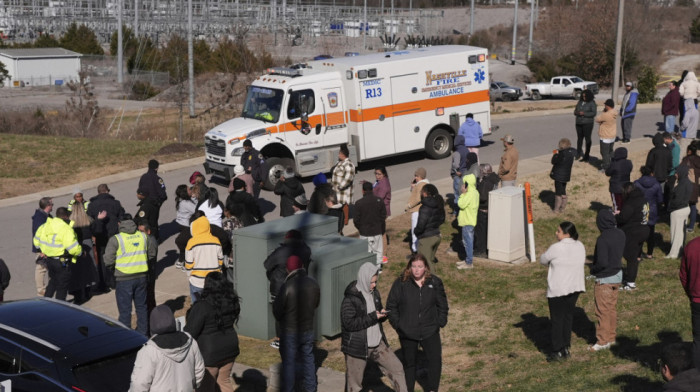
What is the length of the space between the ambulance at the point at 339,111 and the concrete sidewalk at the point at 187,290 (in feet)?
6.57

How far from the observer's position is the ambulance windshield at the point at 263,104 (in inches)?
811

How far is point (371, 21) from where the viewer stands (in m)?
105

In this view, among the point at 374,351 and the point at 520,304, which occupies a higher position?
the point at 374,351

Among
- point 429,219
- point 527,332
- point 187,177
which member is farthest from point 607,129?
point 187,177

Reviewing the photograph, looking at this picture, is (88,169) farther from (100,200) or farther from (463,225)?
(463,225)

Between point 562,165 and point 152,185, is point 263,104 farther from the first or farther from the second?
point 562,165

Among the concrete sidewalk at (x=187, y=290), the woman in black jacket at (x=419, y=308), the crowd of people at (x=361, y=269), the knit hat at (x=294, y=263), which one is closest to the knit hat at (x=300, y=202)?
the crowd of people at (x=361, y=269)

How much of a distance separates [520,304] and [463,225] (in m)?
2.21

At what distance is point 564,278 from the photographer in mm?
9883

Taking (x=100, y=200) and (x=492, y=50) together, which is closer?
(x=100, y=200)

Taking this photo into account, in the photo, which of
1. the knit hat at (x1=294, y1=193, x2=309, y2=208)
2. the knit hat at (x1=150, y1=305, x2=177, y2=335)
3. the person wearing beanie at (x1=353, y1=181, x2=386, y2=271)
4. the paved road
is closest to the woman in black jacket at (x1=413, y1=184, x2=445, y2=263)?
the person wearing beanie at (x1=353, y1=181, x2=386, y2=271)

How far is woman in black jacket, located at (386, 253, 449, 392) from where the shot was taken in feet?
28.2

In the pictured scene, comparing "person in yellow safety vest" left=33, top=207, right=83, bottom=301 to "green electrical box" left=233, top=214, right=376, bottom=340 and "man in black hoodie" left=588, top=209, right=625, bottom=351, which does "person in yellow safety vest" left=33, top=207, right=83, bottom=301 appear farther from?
"man in black hoodie" left=588, top=209, right=625, bottom=351

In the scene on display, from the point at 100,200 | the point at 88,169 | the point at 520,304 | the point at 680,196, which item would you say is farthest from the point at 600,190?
the point at 88,169
